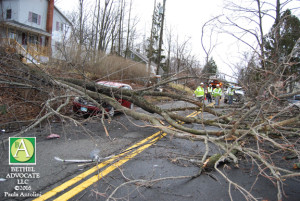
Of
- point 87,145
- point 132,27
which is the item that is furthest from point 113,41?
point 87,145

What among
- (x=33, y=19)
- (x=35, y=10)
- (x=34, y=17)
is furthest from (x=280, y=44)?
(x=35, y=10)

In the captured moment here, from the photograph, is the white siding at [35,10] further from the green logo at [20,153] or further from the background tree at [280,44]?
the background tree at [280,44]

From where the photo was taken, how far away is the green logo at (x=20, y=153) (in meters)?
3.92

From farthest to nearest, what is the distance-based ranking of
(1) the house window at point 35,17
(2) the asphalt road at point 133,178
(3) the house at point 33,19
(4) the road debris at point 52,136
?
(1) the house window at point 35,17
(3) the house at point 33,19
(4) the road debris at point 52,136
(2) the asphalt road at point 133,178

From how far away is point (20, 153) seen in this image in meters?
4.00

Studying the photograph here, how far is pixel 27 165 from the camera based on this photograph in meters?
3.86

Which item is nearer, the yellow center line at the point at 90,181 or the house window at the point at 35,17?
the yellow center line at the point at 90,181

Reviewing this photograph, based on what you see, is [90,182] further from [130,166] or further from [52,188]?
[130,166]
